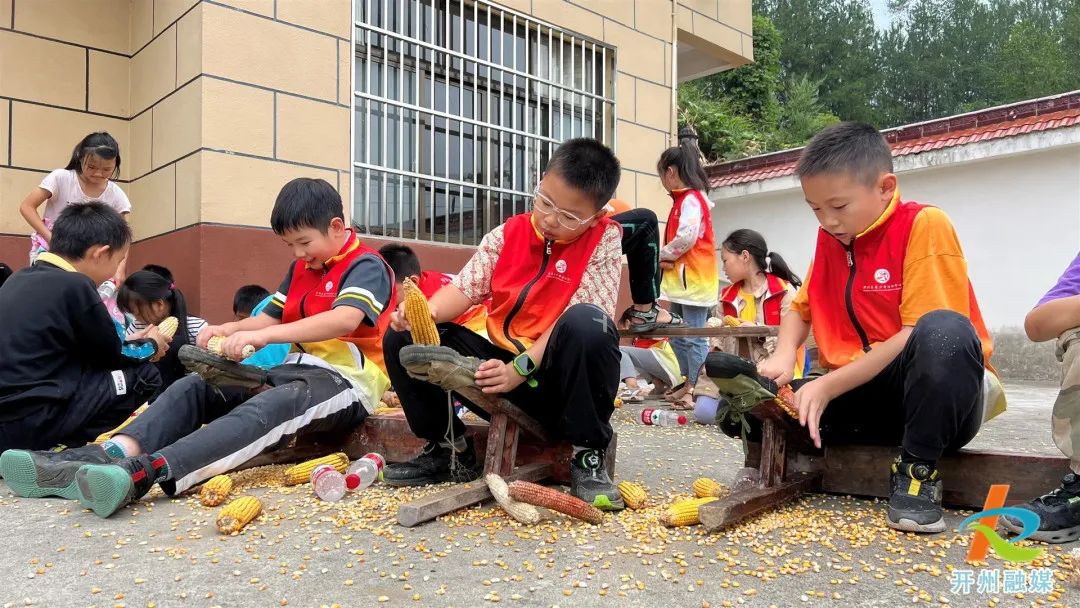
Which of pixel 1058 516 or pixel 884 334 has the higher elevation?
pixel 884 334

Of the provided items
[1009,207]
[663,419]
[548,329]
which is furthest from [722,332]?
[1009,207]

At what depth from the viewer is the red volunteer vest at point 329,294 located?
2984 mm

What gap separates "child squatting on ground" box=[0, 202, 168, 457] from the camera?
9.36ft

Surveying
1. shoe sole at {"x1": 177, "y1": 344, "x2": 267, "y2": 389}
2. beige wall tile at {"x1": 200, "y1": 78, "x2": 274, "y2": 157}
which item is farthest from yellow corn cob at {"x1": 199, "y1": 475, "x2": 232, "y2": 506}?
beige wall tile at {"x1": 200, "y1": 78, "x2": 274, "y2": 157}

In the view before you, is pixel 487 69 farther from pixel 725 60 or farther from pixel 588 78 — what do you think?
pixel 725 60

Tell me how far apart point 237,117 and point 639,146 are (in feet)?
12.3

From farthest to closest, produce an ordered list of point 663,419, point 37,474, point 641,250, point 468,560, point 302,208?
point 663,419
point 641,250
point 302,208
point 37,474
point 468,560

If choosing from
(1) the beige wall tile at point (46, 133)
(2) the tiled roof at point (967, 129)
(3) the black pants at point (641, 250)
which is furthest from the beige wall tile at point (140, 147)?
(2) the tiled roof at point (967, 129)

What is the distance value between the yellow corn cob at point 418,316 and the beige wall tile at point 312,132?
3.19 meters

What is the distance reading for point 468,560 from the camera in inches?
74.1

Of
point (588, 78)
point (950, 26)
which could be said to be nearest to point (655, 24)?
point (588, 78)

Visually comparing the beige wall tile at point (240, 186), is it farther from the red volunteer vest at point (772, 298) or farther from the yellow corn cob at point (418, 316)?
the red volunteer vest at point (772, 298)

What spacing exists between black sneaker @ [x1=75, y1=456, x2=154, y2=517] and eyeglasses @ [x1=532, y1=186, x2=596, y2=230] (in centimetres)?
145

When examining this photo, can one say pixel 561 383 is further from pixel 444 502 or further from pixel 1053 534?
pixel 1053 534
